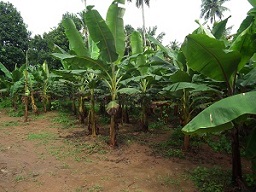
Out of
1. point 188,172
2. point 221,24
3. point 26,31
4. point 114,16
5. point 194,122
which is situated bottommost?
point 188,172

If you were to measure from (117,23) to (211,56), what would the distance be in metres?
2.93

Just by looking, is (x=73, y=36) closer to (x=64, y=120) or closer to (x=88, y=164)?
(x=88, y=164)

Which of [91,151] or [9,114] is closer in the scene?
[91,151]

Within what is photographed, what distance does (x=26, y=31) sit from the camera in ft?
72.3

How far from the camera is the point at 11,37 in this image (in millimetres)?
20562

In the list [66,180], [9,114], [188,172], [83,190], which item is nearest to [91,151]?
[66,180]

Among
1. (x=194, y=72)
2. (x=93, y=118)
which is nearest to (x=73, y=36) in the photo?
(x=93, y=118)

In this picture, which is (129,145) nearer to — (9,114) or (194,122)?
(194,122)

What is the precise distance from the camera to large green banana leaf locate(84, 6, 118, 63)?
486 centimetres

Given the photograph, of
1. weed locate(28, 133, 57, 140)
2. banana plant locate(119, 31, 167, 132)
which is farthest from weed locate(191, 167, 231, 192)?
weed locate(28, 133, 57, 140)

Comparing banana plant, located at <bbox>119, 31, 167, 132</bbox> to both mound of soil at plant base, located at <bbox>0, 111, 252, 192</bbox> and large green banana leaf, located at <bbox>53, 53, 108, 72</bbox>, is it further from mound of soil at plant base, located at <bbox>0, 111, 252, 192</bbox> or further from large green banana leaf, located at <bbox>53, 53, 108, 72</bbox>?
mound of soil at plant base, located at <bbox>0, 111, 252, 192</bbox>

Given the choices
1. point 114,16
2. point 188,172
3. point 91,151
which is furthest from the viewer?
point 91,151

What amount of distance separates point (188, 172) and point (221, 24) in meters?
3.13

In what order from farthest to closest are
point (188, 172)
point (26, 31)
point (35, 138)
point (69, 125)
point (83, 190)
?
point (26, 31) → point (69, 125) → point (35, 138) → point (188, 172) → point (83, 190)
